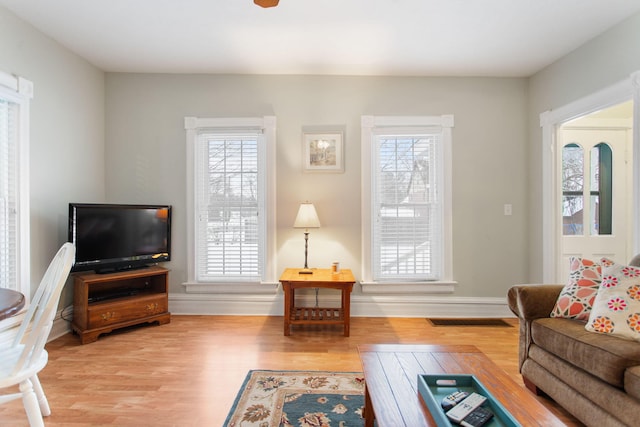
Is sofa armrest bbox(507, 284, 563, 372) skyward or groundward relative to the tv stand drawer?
skyward

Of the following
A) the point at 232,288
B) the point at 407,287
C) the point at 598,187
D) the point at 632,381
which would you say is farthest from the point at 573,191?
the point at 232,288

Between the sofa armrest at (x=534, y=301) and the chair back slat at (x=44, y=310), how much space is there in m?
2.51

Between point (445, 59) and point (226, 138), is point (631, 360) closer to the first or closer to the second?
point (445, 59)

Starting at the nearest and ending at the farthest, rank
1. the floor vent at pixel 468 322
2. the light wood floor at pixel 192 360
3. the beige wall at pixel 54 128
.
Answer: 1. the light wood floor at pixel 192 360
2. the beige wall at pixel 54 128
3. the floor vent at pixel 468 322

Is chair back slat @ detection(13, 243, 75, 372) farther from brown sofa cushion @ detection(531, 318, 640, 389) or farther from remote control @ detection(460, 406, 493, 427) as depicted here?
brown sofa cushion @ detection(531, 318, 640, 389)

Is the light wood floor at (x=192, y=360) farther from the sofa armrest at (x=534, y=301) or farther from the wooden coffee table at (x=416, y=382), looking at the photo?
the wooden coffee table at (x=416, y=382)

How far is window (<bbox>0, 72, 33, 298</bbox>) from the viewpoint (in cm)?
249

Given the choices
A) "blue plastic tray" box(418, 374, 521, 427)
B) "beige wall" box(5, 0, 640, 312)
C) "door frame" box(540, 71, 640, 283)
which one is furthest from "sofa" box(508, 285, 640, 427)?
"beige wall" box(5, 0, 640, 312)

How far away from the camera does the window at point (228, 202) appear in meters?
3.54

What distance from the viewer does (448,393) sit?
1315 millimetres

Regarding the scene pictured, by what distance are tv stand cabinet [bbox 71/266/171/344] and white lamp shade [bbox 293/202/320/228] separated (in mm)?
1440

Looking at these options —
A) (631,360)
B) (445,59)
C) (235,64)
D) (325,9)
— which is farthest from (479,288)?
(235,64)

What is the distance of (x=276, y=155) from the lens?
355 cm

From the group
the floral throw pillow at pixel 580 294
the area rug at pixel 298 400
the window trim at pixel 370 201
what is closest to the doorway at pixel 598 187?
the window trim at pixel 370 201
